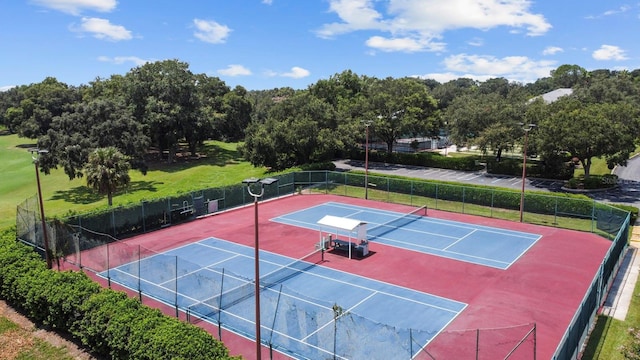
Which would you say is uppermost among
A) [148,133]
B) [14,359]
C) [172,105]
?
[172,105]

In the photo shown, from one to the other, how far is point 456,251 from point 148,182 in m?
41.2

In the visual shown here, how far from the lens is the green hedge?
44.0 ft

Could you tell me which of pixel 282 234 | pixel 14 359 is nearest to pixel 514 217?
pixel 282 234

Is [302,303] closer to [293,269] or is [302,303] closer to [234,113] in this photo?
[293,269]

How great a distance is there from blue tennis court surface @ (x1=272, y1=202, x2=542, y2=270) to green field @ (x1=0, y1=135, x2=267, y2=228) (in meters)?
13.5

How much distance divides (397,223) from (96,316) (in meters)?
22.0

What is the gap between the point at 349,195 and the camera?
4303 cm

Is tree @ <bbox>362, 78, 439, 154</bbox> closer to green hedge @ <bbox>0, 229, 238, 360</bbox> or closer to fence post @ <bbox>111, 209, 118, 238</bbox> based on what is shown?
fence post @ <bbox>111, 209, 118, 238</bbox>

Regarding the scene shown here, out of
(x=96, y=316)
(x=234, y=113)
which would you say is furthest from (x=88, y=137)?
(x=96, y=316)

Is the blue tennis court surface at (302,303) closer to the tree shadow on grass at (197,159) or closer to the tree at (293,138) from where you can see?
the tree at (293,138)

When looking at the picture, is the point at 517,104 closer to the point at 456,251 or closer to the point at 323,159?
the point at 323,159

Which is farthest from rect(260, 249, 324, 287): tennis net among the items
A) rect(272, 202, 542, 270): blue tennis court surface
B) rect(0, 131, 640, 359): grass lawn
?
rect(0, 131, 640, 359): grass lawn

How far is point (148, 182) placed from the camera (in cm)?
5594

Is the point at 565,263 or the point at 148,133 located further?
the point at 148,133
